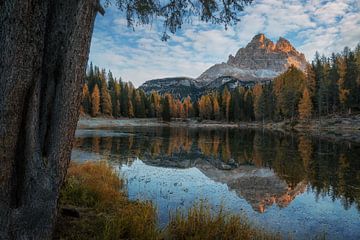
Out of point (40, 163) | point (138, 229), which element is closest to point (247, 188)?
point (138, 229)

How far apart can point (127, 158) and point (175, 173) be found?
5.16 meters

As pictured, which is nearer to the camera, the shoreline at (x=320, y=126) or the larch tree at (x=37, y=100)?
the larch tree at (x=37, y=100)

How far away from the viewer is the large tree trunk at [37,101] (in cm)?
302

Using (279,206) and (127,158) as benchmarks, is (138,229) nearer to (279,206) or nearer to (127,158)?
(279,206)

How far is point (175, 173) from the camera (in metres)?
14.5

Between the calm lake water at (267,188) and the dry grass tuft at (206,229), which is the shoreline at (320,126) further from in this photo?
the dry grass tuft at (206,229)

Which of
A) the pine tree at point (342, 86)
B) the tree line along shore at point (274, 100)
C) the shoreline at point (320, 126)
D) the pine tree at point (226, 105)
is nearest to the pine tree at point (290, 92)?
the tree line along shore at point (274, 100)

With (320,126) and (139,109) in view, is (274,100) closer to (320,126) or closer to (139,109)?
(320,126)

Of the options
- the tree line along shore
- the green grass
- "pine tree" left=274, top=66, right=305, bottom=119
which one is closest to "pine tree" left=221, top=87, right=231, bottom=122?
the tree line along shore

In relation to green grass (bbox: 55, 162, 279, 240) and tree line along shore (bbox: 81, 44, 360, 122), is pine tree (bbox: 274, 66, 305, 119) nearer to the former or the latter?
tree line along shore (bbox: 81, 44, 360, 122)

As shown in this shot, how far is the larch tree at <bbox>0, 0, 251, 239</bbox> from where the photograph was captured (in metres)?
3.02

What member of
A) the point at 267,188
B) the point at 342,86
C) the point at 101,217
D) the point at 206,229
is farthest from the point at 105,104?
the point at 206,229

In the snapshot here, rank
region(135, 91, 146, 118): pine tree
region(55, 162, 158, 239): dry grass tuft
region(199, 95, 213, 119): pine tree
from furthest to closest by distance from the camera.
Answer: region(199, 95, 213, 119): pine tree < region(135, 91, 146, 118): pine tree < region(55, 162, 158, 239): dry grass tuft

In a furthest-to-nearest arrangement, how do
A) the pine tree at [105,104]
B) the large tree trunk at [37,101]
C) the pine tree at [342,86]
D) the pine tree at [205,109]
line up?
the pine tree at [205,109] < the pine tree at [105,104] < the pine tree at [342,86] < the large tree trunk at [37,101]
